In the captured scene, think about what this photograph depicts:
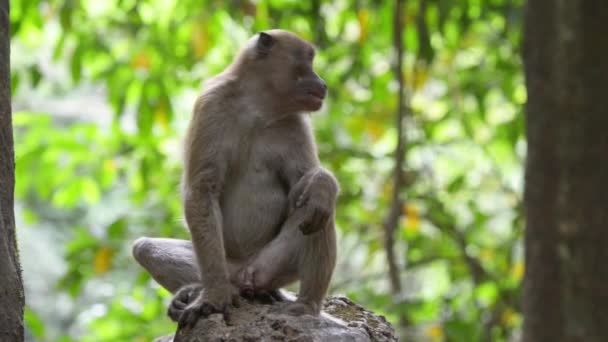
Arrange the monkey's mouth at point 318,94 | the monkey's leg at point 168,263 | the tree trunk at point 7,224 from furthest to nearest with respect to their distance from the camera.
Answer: the monkey's mouth at point 318,94 → the monkey's leg at point 168,263 → the tree trunk at point 7,224

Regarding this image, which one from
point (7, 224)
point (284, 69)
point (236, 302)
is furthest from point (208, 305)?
point (284, 69)

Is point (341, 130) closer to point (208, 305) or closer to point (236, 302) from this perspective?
point (236, 302)

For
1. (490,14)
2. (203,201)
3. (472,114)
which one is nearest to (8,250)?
(203,201)

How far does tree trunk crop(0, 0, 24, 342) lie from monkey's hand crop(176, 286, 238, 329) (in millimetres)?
814

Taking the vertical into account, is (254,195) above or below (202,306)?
above

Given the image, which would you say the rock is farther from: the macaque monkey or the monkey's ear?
the monkey's ear

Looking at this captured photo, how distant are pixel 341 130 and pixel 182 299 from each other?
697 cm

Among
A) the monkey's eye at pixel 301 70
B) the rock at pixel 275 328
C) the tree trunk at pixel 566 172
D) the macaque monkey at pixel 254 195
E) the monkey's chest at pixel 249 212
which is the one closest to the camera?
the tree trunk at pixel 566 172

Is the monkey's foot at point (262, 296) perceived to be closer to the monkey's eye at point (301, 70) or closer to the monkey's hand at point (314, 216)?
the monkey's hand at point (314, 216)

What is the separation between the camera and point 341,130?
12.3 meters

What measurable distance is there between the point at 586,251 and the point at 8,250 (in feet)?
8.87

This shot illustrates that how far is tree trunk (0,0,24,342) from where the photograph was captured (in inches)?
187

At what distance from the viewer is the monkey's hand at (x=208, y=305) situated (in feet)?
16.9

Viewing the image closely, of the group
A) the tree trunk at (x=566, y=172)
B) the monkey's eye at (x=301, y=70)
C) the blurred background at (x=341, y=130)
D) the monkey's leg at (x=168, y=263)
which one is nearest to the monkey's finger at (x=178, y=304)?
the monkey's leg at (x=168, y=263)
